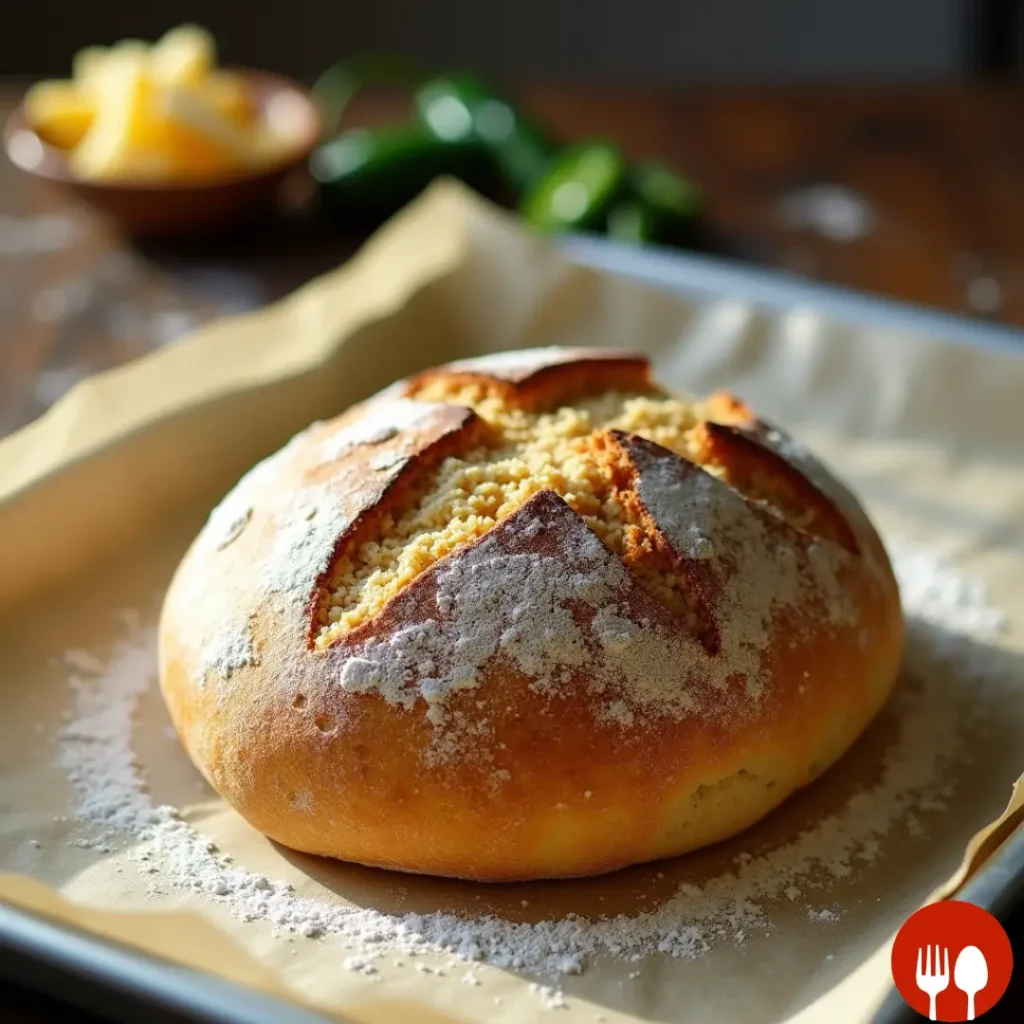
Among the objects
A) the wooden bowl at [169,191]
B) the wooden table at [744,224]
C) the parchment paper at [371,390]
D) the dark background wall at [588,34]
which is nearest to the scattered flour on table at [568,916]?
the parchment paper at [371,390]

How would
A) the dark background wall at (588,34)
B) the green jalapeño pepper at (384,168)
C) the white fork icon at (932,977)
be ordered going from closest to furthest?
1. the white fork icon at (932,977)
2. the green jalapeño pepper at (384,168)
3. the dark background wall at (588,34)

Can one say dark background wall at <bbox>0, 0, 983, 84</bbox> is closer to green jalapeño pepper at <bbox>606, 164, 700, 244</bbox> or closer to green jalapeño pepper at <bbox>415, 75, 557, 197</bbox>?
green jalapeño pepper at <bbox>415, 75, 557, 197</bbox>

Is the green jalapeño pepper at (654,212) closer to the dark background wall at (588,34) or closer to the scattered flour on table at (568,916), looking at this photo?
the scattered flour on table at (568,916)


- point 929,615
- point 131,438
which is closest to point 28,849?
point 131,438

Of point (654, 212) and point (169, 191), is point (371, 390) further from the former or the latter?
point (654, 212)

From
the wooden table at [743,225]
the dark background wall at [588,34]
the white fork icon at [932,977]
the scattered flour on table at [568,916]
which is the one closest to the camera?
the white fork icon at [932,977]

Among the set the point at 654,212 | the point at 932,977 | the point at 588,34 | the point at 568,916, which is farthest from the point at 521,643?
the point at 588,34

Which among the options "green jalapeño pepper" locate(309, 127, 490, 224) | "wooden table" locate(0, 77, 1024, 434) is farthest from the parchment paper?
"green jalapeño pepper" locate(309, 127, 490, 224)
